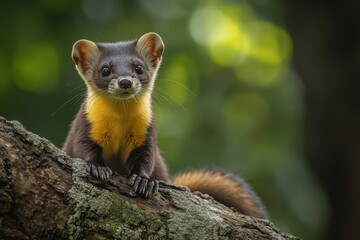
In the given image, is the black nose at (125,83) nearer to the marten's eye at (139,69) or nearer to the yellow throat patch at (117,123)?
the yellow throat patch at (117,123)

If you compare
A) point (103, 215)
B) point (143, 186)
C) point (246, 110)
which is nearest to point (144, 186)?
point (143, 186)

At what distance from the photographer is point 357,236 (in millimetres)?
10008

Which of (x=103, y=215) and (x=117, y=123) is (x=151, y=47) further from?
(x=103, y=215)

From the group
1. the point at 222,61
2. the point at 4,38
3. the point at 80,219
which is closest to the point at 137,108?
the point at 80,219

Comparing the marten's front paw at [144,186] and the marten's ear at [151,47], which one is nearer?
the marten's front paw at [144,186]

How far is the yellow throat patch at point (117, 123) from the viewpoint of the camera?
758 cm

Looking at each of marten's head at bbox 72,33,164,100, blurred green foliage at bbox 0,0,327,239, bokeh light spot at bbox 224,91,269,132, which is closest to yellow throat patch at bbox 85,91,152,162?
marten's head at bbox 72,33,164,100

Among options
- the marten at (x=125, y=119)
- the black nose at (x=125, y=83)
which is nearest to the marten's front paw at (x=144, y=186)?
the marten at (x=125, y=119)

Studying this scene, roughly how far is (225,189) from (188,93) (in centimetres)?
542

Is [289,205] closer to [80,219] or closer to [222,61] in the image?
[222,61]

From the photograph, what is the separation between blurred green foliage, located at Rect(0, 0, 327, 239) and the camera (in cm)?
1205

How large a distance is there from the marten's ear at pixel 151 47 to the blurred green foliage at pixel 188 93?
225cm

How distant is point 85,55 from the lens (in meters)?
8.34

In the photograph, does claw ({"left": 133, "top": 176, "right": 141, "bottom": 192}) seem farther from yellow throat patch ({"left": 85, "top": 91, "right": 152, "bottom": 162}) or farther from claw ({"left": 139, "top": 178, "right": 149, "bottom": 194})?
yellow throat patch ({"left": 85, "top": 91, "right": 152, "bottom": 162})
